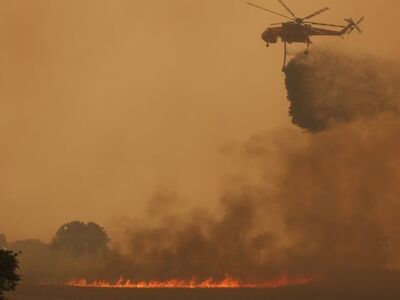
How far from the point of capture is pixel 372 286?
144 meters

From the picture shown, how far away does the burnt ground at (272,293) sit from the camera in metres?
137

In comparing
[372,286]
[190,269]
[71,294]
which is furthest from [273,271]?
[71,294]

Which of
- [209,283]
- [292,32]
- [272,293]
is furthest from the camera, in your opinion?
[209,283]

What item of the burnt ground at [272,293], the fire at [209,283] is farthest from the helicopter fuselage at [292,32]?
the fire at [209,283]

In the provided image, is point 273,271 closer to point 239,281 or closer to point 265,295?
point 239,281

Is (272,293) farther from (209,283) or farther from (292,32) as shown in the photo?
(292,32)

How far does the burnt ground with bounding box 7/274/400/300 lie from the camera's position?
137m

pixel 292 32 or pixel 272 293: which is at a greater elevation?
pixel 292 32

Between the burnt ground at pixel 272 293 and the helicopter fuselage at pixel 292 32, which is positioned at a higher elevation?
the helicopter fuselage at pixel 292 32

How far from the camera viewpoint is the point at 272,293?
13988cm

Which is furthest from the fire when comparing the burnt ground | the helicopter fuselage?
the helicopter fuselage

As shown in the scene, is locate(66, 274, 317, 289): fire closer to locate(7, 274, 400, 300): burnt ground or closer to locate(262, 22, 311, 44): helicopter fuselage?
locate(7, 274, 400, 300): burnt ground

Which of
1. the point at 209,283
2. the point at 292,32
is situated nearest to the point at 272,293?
the point at 209,283

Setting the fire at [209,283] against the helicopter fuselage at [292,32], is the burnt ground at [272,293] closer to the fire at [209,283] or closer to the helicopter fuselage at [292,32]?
the fire at [209,283]
